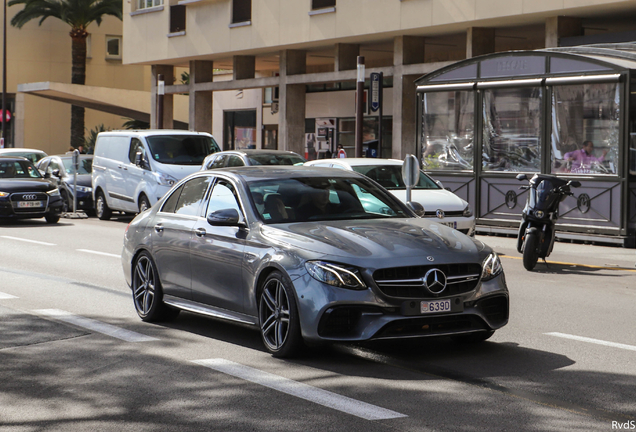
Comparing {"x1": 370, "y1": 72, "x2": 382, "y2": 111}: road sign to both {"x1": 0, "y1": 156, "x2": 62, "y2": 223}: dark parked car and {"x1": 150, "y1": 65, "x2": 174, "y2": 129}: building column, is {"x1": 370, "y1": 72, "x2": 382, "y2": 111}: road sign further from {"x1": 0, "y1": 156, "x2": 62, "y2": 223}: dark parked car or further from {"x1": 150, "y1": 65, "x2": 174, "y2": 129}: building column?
{"x1": 150, "y1": 65, "x2": 174, "y2": 129}: building column

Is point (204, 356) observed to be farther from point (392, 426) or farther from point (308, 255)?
point (392, 426)

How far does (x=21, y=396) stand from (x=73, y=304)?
4.07 metres

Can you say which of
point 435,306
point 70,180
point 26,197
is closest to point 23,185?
point 26,197

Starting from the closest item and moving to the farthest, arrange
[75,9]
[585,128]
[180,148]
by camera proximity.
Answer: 1. [585,128]
2. [180,148]
3. [75,9]

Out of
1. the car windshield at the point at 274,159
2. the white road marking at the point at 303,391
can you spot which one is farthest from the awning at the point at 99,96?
the white road marking at the point at 303,391

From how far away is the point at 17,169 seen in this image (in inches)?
Answer: 925

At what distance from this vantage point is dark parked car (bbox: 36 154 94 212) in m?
26.7

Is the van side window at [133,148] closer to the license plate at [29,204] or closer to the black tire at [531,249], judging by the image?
the license plate at [29,204]

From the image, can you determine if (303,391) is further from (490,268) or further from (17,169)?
(17,169)

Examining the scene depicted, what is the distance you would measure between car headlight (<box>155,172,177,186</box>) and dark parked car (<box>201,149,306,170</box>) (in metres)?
0.99

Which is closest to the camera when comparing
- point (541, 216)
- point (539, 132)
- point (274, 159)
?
point (541, 216)

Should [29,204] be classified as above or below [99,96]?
below

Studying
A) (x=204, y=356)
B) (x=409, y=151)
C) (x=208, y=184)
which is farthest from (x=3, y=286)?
(x=409, y=151)

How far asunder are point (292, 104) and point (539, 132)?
18.2 metres
